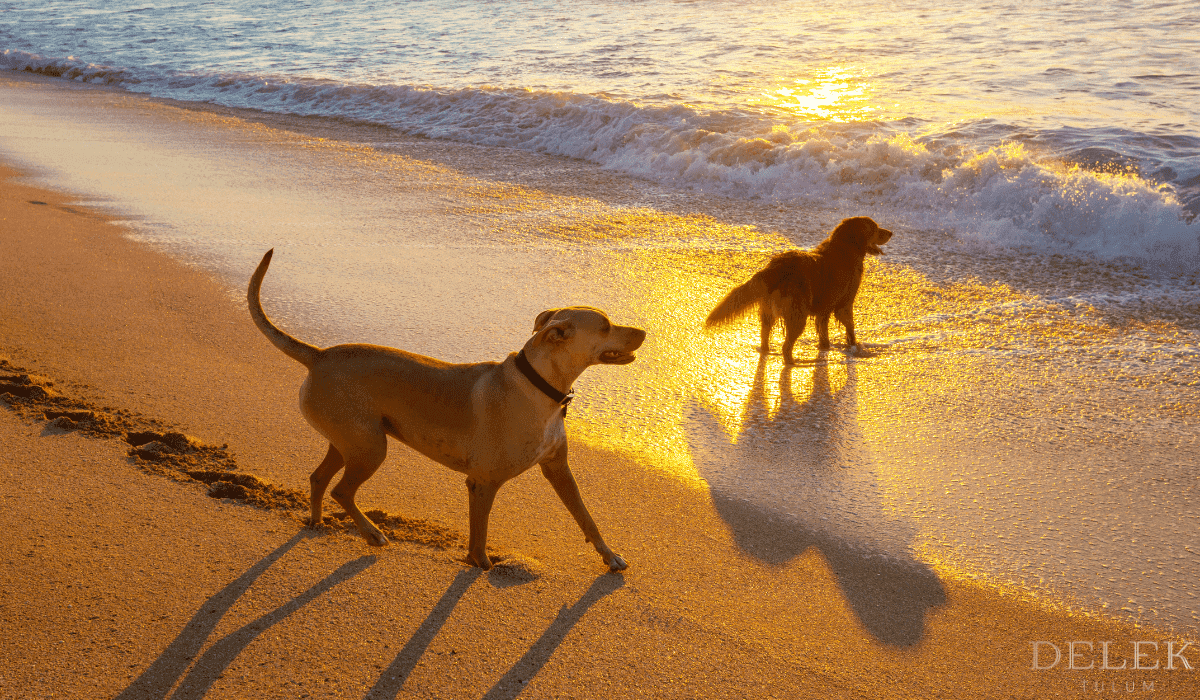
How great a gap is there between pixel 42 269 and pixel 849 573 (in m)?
5.84

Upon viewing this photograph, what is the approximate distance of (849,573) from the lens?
3.13m

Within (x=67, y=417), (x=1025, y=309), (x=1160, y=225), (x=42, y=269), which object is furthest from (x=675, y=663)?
(x=1160, y=225)

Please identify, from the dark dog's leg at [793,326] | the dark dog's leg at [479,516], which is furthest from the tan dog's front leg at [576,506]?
the dark dog's leg at [793,326]

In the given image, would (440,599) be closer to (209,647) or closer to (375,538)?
(375,538)

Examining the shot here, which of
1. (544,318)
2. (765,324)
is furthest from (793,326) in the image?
(544,318)

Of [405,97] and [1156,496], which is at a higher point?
[405,97]

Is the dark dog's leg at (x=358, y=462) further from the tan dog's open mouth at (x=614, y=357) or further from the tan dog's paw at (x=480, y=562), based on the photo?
the tan dog's open mouth at (x=614, y=357)

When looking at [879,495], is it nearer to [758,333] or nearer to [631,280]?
[758,333]

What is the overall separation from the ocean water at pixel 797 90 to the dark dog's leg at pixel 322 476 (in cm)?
683

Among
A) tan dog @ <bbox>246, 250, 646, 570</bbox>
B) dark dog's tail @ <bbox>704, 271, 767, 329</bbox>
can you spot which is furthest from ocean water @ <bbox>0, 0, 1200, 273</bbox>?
tan dog @ <bbox>246, 250, 646, 570</bbox>

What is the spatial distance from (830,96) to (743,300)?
9.68 meters

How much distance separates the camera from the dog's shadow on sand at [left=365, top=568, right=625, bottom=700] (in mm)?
2428

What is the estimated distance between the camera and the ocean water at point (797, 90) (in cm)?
880

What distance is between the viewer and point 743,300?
5.11 meters
